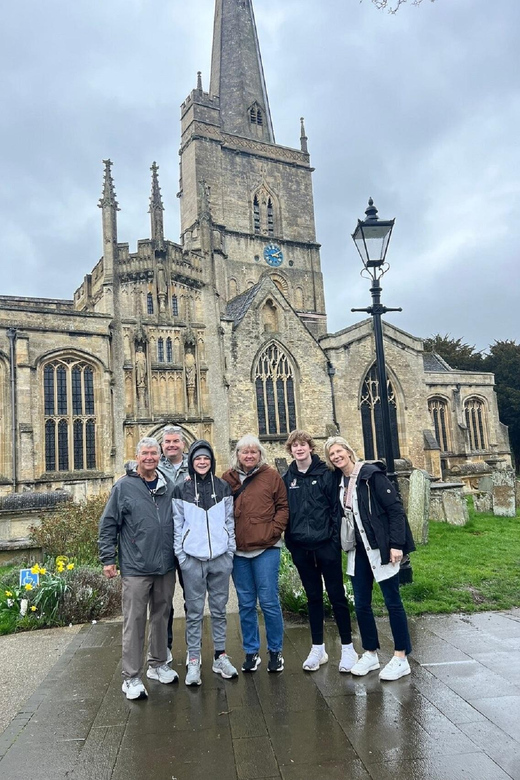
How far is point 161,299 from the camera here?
960 inches

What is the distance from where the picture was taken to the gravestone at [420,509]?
35.5 ft

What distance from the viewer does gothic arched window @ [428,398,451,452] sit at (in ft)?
107

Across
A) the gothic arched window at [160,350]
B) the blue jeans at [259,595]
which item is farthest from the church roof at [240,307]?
the blue jeans at [259,595]

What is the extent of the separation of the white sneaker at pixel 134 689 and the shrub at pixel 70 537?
494 cm

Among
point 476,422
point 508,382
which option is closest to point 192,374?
point 476,422

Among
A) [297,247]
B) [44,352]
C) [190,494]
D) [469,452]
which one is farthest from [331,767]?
[297,247]

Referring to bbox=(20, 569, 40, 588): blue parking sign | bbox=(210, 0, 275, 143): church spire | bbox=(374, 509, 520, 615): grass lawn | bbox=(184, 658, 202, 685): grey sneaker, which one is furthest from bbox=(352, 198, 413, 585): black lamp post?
bbox=(210, 0, 275, 143): church spire

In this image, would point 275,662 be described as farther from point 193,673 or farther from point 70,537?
point 70,537

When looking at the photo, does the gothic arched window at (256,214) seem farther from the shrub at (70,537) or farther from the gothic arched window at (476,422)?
the shrub at (70,537)

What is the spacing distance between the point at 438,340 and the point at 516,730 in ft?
179

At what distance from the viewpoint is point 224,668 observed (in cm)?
457

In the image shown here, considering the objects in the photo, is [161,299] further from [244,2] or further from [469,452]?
[244,2]

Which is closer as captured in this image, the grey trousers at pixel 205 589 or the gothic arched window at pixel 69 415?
the grey trousers at pixel 205 589

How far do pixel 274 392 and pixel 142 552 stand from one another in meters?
21.7
